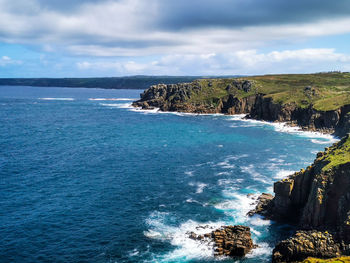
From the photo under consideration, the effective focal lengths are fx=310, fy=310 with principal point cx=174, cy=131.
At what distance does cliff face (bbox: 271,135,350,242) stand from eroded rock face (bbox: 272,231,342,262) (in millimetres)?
2134

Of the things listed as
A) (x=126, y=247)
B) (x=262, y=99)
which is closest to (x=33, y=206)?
(x=126, y=247)

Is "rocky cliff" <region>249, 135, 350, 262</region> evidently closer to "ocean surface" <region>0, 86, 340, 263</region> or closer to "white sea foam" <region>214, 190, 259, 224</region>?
"white sea foam" <region>214, 190, 259, 224</region>

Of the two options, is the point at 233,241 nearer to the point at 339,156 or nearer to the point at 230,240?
the point at 230,240

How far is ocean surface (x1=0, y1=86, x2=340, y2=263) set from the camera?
5131cm

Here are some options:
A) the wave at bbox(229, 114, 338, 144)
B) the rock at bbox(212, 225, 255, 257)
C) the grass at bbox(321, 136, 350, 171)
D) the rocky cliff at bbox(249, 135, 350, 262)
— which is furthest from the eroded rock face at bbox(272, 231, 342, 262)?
the wave at bbox(229, 114, 338, 144)

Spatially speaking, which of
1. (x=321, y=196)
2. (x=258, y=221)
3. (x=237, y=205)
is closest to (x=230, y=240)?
(x=258, y=221)

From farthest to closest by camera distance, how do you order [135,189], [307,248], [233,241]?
[135,189], [233,241], [307,248]

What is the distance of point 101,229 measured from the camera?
5634 centimetres

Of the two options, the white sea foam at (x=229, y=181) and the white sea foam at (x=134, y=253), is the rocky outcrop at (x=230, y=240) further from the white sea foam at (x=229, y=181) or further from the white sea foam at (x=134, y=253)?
the white sea foam at (x=229, y=181)

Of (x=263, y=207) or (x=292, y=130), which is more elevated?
(x=292, y=130)

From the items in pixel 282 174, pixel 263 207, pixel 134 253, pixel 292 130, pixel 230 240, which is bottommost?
pixel 134 253

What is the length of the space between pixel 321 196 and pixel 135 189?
40724 mm

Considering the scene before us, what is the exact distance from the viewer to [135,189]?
244 ft

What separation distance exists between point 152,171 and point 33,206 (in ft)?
107
